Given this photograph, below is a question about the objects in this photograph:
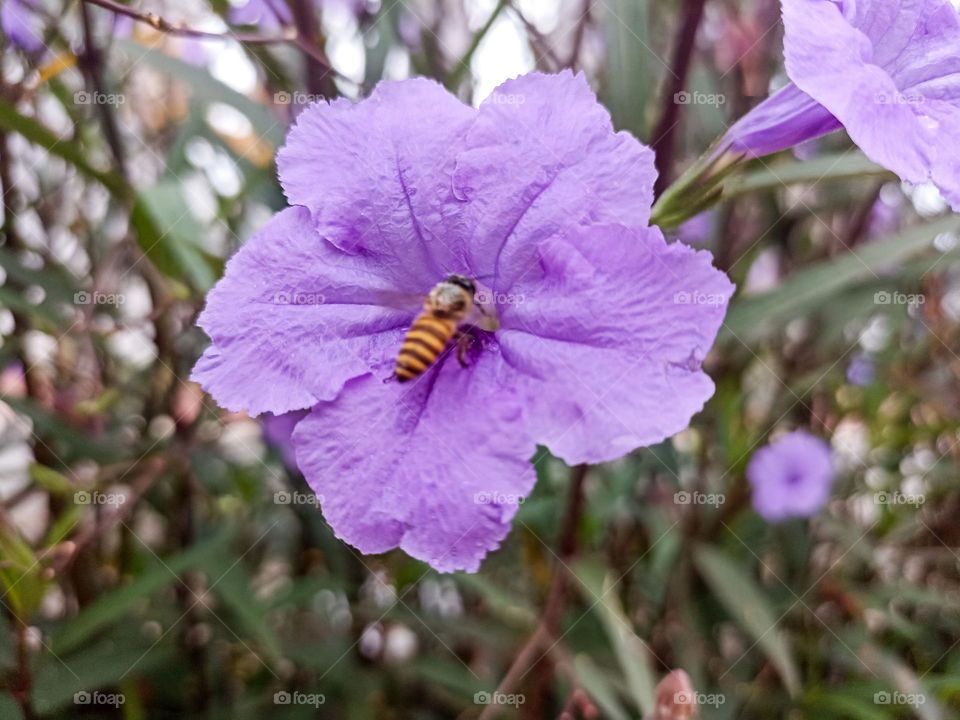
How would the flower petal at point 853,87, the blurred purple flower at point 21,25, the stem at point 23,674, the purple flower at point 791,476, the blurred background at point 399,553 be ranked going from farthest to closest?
1. the purple flower at point 791,476
2. the blurred purple flower at point 21,25
3. the blurred background at point 399,553
4. the stem at point 23,674
5. the flower petal at point 853,87

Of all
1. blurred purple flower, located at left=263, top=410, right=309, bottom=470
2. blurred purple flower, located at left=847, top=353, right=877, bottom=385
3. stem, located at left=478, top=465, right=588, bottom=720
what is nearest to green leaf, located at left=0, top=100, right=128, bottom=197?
blurred purple flower, located at left=263, top=410, right=309, bottom=470

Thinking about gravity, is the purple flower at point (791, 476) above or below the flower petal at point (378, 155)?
below

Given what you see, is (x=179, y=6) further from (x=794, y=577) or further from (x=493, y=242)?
(x=794, y=577)

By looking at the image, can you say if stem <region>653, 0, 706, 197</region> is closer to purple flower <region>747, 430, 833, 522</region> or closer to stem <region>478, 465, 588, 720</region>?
stem <region>478, 465, 588, 720</region>

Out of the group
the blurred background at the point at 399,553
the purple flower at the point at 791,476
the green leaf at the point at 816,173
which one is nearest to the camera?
the green leaf at the point at 816,173

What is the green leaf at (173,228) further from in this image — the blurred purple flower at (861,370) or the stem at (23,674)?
the blurred purple flower at (861,370)

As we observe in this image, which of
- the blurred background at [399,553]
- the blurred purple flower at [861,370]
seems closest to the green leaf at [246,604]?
the blurred background at [399,553]

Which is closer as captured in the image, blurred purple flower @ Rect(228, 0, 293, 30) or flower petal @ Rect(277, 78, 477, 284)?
flower petal @ Rect(277, 78, 477, 284)
